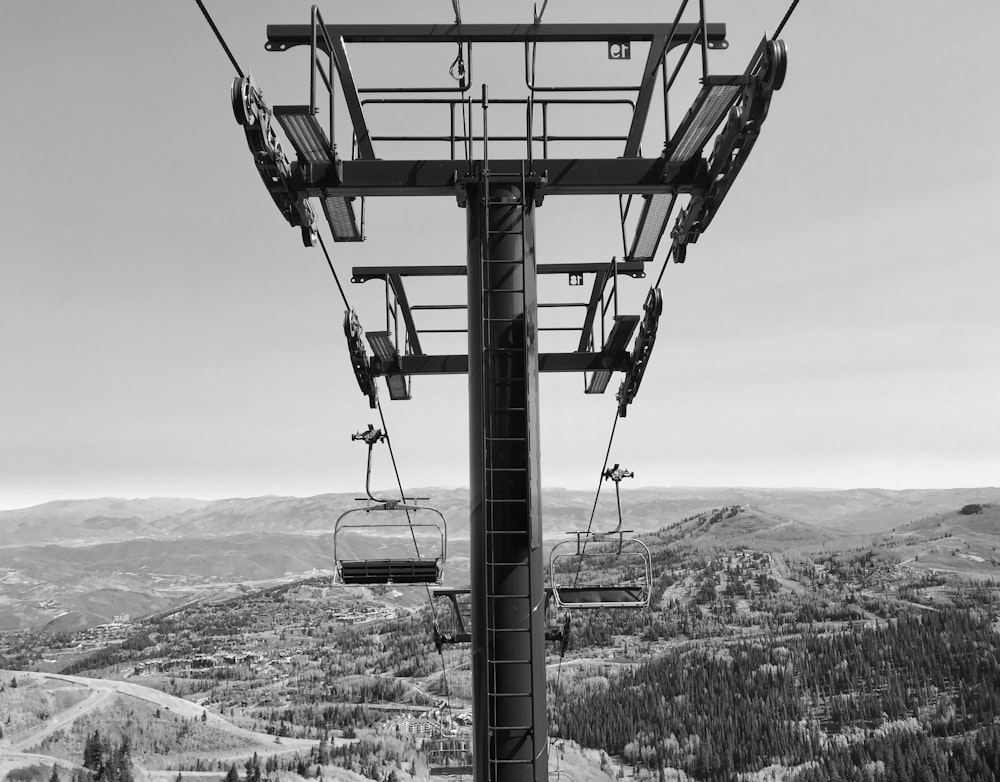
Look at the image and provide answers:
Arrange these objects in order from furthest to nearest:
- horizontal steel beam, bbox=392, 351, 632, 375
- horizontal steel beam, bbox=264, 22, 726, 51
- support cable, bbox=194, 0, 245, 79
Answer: horizontal steel beam, bbox=392, 351, 632, 375 < horizontal steel beam, bbox=264, 22, 726, 51 < support cable, bbox=194, 0, 245, 79

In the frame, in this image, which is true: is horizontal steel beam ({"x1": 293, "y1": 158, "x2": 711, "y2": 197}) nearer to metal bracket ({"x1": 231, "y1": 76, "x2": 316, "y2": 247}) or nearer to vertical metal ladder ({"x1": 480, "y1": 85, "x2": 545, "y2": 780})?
metal bracket ({"x1": 231, "y1": 76, "x2": 316, "y2": 247})

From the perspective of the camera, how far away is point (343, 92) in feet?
26.0

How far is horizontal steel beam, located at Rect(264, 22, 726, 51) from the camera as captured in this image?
777cm

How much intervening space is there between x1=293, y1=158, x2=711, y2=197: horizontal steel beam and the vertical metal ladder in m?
0.35

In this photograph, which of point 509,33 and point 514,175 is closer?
point 514,175

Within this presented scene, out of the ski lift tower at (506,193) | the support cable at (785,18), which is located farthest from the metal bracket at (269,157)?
the support cable at (785,18)

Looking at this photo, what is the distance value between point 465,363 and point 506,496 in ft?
16.5

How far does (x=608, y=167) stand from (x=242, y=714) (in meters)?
130

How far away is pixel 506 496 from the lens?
6.33m

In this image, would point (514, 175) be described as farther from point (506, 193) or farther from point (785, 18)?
point (785, 18)

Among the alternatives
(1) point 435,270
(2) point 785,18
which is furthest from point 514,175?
(1) point 435,270

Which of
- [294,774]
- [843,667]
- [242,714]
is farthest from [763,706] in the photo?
[242,714]

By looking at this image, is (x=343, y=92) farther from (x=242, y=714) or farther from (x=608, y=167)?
(x=242, y=714)

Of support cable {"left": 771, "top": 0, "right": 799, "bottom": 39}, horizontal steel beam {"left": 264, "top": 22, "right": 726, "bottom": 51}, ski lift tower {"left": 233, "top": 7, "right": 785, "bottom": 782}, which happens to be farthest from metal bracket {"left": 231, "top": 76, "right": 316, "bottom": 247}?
support cable {"left": 771, "top": 0, "right": 799, "bottom": 39}
